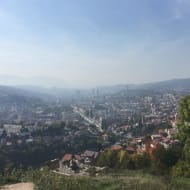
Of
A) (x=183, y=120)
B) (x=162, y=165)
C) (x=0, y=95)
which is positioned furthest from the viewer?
(x=0, y=95)

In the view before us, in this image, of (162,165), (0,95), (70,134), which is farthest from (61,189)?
(0,95)

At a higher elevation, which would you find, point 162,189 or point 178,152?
point 162,189

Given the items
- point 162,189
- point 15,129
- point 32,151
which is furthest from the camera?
point 15,129

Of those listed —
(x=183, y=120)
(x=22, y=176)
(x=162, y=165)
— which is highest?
(x=183, y=120)

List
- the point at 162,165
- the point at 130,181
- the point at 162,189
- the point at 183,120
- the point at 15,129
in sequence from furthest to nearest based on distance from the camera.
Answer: the point at 15,129
the point at 162,165
the point at 183,120
the point at 130,181
the point at 162,189

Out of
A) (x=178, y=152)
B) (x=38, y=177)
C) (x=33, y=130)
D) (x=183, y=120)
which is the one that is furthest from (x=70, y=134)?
(x=38, y=177)

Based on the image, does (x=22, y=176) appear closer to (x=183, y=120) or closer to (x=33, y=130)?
(x=183, y=120)

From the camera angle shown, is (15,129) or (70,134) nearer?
(70,134)

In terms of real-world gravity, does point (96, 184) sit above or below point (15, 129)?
above

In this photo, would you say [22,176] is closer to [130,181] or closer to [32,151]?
[130,181]
